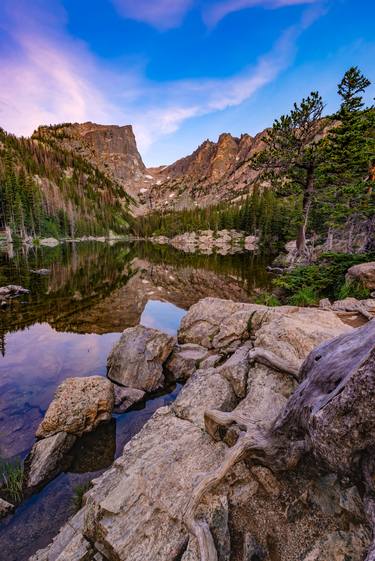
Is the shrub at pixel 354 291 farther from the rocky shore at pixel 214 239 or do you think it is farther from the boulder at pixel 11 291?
the rocky shore at pixel 214 239

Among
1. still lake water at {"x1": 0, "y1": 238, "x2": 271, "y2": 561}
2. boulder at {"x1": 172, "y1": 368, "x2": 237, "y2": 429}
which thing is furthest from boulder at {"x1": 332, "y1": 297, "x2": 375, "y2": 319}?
still lake water at {"x1": 0, "y1": 238, "x2": 271, "y2": 561}

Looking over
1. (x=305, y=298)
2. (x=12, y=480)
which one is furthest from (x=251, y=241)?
(x=12, y=480)

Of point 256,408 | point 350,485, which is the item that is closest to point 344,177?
point 256,408

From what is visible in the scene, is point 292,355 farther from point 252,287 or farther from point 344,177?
point 252,287

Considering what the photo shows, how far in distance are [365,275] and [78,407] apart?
1316 cm

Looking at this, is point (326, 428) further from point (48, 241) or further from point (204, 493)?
point (48, 241)

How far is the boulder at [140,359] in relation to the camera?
977 cm

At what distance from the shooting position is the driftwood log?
2.63 metres

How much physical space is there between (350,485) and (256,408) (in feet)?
7.29

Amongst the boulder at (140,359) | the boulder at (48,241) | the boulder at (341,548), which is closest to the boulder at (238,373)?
the boulder at (341,548)

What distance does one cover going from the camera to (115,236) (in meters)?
151

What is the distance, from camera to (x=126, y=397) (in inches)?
352

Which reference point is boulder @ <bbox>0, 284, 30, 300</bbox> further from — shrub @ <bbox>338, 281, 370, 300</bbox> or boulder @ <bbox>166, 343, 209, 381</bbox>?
shrub @ <bbox>338, 281, 370, 300</bbox>

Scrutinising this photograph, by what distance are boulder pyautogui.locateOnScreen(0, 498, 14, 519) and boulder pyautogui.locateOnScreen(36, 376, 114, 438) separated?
5.56ft
